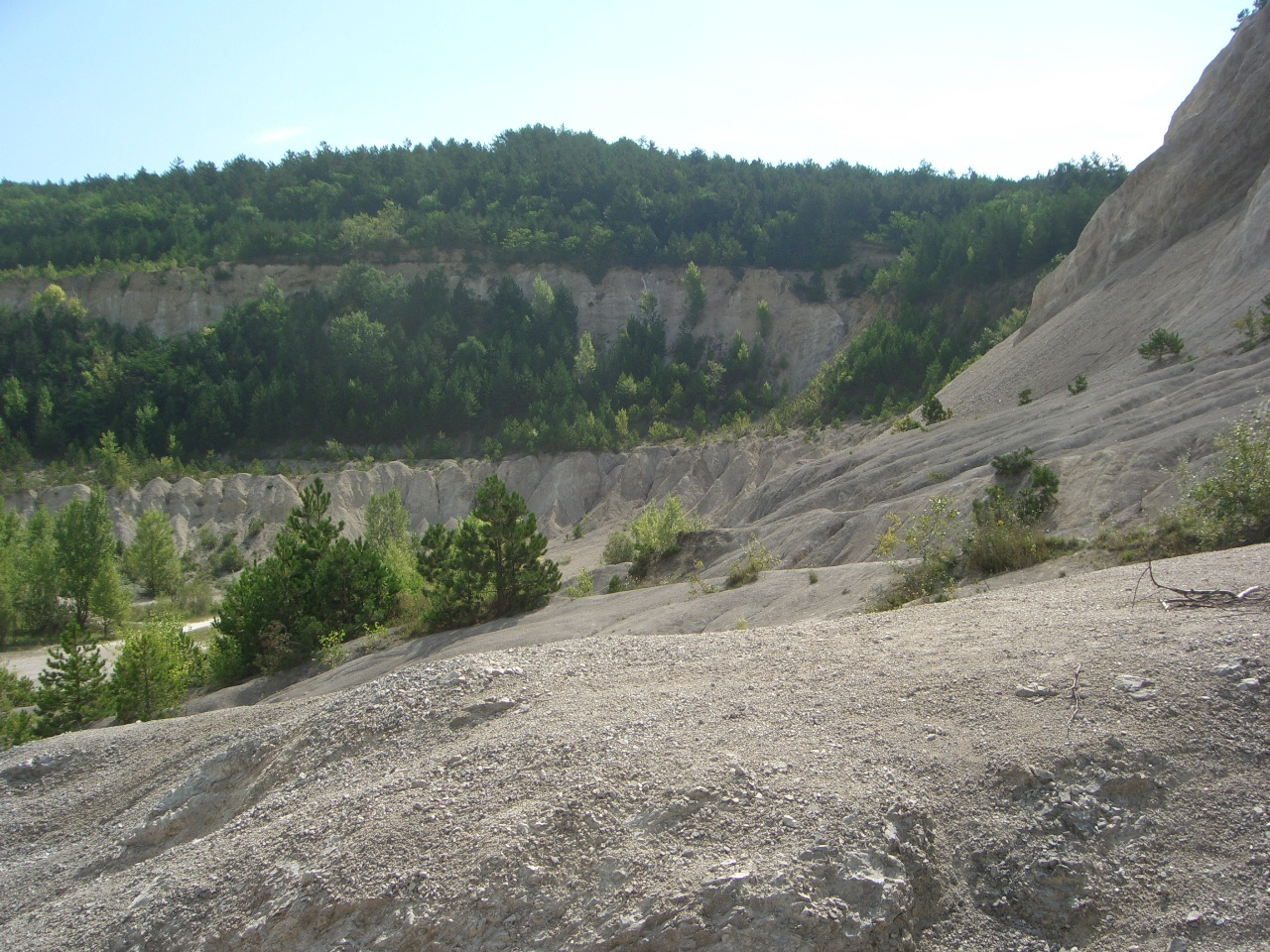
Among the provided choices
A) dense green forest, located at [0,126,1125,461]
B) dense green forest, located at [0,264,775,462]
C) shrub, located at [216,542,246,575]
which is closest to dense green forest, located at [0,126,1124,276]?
dense green forest, located at [0,126,1125,461]

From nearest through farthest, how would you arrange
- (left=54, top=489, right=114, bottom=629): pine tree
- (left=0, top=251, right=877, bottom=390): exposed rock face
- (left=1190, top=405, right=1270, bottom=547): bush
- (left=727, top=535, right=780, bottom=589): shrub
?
(left=1190, top=405, right=1270, bottom=547): bush
(left=727, top=535, right=780, bottom=589): shrub
(left=54, top=489, right=114, bottom=629): pine tree
(left=0, top=251, right=877, bottom=390): exposed rock face

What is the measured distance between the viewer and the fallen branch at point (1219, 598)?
7953mm

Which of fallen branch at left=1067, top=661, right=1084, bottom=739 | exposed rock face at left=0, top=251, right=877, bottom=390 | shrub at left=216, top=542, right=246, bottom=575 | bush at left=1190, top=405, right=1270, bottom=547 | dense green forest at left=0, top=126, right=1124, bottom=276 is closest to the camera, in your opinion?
fallen branch at left=1067, top=661, right=1084, bottom=739

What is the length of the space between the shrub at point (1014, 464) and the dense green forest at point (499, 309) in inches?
919

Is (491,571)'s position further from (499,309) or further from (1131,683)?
(499,309)

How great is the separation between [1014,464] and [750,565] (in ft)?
21.3

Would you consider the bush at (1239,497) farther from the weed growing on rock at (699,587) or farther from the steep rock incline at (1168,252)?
the steep rock incline at (1168,252)

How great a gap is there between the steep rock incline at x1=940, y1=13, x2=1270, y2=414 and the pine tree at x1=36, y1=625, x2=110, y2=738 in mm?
26654

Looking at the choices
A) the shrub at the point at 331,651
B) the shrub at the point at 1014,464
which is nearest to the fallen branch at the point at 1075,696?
the shrub at the point at 1014,464

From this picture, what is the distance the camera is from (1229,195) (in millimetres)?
31562

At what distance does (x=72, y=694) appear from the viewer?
61.5ft

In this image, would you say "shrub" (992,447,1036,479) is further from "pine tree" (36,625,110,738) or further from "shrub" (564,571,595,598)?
"pine tree" (36,625,110,738)

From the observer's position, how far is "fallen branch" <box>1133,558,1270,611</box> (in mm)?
7953

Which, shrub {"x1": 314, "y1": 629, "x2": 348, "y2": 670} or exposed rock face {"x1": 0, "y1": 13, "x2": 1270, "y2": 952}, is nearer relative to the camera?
exposed rock face {"x1": 0, "y1": 13, "x2": 1270, "y2": 952}
